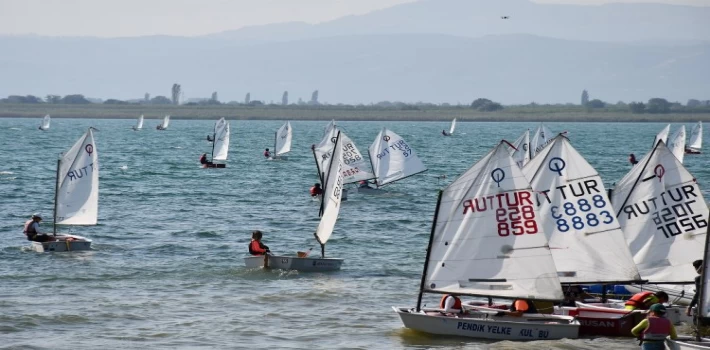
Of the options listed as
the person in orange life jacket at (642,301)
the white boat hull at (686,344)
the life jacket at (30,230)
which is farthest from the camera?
the life jacket at (30,230)

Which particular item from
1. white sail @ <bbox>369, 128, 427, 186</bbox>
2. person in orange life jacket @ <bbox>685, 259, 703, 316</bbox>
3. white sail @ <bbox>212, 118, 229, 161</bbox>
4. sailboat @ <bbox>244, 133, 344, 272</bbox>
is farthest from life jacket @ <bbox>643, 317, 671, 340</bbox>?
white sail @ <bbox>212, 118, 229, 161</bbox>

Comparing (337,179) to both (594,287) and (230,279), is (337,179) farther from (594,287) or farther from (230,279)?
(594,287)

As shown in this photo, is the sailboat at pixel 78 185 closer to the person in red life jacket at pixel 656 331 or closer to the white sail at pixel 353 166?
the white sail at pixel 353 166

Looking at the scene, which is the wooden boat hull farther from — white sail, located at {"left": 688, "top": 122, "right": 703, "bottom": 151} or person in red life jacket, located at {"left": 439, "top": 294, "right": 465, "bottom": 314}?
white sail, located at {"left": 688, "top": 122, "right": 703, "bottom": 151}

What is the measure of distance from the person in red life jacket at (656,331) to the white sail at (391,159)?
39810mm

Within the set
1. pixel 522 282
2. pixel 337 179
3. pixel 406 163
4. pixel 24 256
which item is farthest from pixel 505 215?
pixel 406 163

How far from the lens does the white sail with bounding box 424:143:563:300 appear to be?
24.6 meters

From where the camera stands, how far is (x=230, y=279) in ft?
111

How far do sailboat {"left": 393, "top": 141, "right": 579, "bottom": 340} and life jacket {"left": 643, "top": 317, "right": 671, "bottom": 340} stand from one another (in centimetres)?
377

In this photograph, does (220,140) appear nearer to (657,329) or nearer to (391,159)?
(391,159)

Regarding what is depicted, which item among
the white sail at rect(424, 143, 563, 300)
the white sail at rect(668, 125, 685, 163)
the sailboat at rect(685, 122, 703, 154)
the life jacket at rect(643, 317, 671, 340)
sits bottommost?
the life jacket at rect(643, 317, 671, 340)

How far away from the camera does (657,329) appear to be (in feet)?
67.5

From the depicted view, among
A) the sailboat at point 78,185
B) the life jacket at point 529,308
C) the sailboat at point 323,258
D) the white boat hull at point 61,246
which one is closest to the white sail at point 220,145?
the sailboat at point 78,185

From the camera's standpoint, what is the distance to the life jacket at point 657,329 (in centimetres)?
2056
